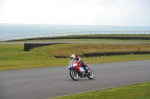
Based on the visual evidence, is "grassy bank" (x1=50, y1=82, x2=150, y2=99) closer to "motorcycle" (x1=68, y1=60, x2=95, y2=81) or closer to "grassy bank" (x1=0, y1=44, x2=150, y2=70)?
"motorcycle" (x1=68, y1=60, x2=95, y2=81)

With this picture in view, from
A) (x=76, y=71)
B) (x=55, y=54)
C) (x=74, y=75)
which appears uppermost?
(x=76, y=71)

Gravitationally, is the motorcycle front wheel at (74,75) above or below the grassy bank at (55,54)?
above

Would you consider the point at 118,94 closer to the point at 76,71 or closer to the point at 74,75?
the point at 74,75

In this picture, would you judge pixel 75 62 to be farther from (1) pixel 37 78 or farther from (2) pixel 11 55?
(2) pixel 11 55

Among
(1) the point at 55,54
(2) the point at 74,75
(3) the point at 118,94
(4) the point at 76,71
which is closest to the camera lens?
(3) the point at 118,94

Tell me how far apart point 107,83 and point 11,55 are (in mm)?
16991

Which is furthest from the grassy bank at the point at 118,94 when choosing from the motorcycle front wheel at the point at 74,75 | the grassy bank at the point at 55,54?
the grassy bank at the point at 55,54

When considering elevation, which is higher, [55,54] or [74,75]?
[74,75]

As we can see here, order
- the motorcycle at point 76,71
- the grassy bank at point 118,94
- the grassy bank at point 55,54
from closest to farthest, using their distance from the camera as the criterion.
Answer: the grassy bank at point 118,94 → the motorcycle at point 76,71 → the grassy bank at point 55,54

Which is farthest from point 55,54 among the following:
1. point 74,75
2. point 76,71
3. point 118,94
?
point 118,94

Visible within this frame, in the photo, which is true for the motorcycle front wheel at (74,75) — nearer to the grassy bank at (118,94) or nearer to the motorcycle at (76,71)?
the motorcycle at (76,71)

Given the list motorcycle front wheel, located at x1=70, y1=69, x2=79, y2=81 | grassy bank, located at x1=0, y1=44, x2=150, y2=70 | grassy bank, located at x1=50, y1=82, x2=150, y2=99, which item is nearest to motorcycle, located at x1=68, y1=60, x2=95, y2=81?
motorcycle front wheel, located at x1=70, y1=69, x2=79, y2=81

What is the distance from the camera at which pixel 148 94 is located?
12711 mm

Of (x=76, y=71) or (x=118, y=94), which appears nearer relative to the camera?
(x=118, y=94)
